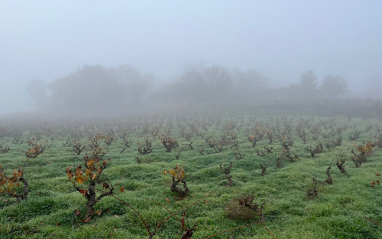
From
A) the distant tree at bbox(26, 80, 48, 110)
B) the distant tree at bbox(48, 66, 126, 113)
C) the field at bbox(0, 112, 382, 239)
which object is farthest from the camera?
the distant tree at bbox(26, 80, 48, 110)

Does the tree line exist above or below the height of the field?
above

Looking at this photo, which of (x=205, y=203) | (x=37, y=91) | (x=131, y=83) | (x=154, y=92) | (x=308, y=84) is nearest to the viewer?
(x=205, y=203)

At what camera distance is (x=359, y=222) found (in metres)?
9.03

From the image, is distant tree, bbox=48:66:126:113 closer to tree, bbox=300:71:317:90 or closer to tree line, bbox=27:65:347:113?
tree line, bbox=27:65:347:113

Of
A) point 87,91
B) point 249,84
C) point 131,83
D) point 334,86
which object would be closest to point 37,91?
point 87,91

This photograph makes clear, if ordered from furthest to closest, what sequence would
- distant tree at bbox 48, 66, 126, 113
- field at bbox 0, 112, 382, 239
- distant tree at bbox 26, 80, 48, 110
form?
distant tree at bbox 26, 80, 48, 110 → distant tree at bbox 48, 66, 126, 113 → field at bbox 0, 112, 382, 239

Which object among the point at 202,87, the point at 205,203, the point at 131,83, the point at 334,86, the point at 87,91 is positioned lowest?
the point at 205,203

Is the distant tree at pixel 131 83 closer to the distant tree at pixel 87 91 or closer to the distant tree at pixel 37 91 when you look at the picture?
the distant tree at pixel 87 91

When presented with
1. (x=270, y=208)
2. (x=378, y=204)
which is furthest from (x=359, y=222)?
(x=270, y=208)

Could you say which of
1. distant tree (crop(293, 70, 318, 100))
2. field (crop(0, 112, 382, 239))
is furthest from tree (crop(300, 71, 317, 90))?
field (crop(0, 112, 382, 239))

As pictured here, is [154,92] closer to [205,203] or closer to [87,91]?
[87,91]

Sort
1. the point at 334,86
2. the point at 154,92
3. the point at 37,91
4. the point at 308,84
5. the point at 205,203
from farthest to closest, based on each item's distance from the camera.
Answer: the point at 37,91, the point at 154,92, the point at 308,84, the point at 334,86, the point at 205,203

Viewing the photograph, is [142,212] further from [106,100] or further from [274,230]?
[106,100]

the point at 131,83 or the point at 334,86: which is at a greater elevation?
the point at 131,83
